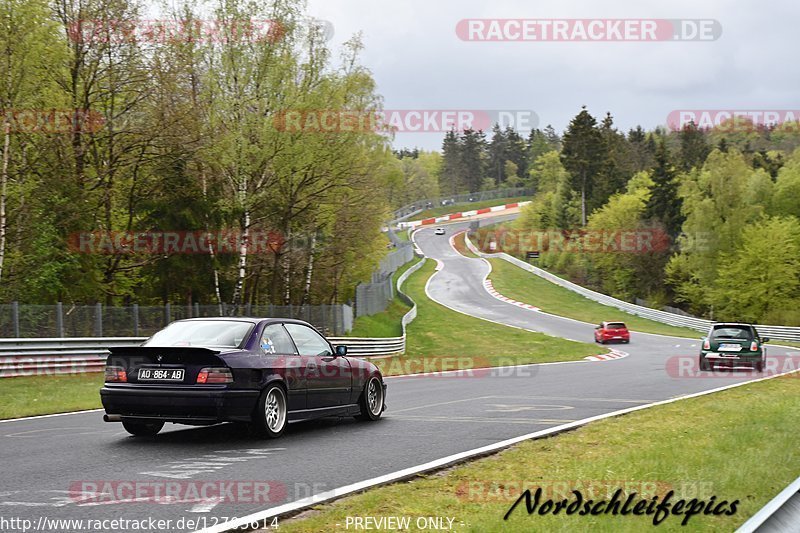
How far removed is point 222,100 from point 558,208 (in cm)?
8278

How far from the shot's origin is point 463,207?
6270 inches

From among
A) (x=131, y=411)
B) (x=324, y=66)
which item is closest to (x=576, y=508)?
(x=131, y=411)

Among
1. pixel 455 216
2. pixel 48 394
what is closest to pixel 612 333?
pixel 48 394

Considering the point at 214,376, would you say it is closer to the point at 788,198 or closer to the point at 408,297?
the point at 408,297

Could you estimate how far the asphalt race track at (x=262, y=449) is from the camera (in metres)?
6.82

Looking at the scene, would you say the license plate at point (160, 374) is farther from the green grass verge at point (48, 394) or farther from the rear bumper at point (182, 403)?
the green grass verge at point (48, 394)

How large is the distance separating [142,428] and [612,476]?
19.8 ft

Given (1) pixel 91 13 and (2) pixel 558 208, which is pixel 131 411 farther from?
(2) pixel 558 208

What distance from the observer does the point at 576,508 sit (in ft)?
21.6

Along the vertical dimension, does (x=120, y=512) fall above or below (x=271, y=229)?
below

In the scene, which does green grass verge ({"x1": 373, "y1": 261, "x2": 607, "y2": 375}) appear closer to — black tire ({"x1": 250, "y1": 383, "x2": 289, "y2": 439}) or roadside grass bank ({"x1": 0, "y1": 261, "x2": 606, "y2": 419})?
roadside grass bank ({"x1": 0, "y1": 261, "x2": 606, "y2": 419})

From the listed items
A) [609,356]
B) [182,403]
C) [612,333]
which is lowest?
[609,356]

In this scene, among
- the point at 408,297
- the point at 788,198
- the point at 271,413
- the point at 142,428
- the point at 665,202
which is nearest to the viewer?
the point at 271,413

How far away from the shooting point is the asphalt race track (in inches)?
269
